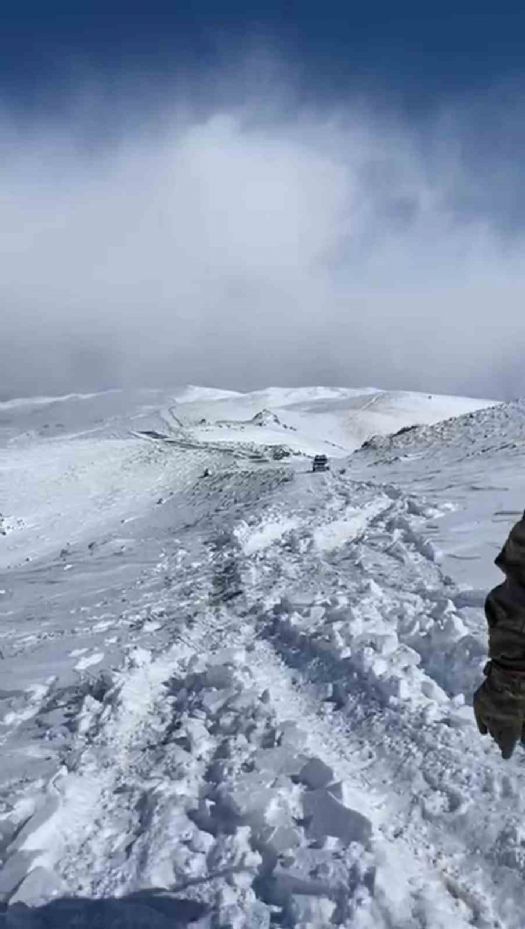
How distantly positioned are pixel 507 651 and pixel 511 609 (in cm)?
18

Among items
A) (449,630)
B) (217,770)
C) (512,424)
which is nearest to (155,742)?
(217,770)

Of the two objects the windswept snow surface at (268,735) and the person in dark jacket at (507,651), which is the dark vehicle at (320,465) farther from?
the person in dark jacket at (507,651)

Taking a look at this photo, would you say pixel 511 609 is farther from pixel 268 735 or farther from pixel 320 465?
pixel 320 465

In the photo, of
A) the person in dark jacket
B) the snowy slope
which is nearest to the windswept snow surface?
the person in dark jacket

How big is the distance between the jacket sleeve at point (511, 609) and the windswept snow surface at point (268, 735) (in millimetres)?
2008

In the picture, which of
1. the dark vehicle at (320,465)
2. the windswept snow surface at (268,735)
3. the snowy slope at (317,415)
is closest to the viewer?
the windswept snow surface at (268,735)

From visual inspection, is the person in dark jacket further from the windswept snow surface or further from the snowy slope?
the snowy slope

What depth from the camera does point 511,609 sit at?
3.15m

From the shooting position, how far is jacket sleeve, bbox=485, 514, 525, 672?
312 centimetres

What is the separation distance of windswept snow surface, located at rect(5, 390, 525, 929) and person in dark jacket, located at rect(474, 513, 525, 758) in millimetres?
1614

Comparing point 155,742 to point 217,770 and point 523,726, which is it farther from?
point 523,726

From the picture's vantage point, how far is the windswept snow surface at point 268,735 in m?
4.66

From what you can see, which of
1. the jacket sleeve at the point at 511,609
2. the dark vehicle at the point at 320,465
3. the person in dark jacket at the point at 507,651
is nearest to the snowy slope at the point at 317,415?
the dark vehicle at the point at 320,465

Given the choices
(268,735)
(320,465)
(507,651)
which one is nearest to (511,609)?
(507,651)
